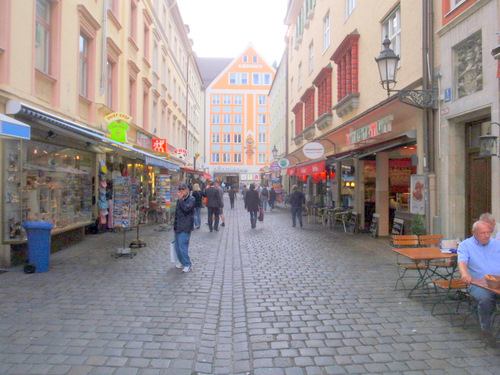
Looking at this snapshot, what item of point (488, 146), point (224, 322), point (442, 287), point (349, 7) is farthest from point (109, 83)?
point (442, 287)

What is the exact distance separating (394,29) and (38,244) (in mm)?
10595

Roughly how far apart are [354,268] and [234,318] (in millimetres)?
3534

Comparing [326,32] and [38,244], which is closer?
[38,244]

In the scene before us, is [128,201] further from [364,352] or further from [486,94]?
[486,94]

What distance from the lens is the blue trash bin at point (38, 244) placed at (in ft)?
22.7

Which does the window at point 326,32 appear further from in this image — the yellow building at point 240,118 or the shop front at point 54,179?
the yellow building at point 240,118

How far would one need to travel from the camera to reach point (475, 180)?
7.96 metres

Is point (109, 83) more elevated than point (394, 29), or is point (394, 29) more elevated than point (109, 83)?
point (394, 29)

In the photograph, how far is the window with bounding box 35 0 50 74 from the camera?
8.98 metres

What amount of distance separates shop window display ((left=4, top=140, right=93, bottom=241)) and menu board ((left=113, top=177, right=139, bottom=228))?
49.8 inches

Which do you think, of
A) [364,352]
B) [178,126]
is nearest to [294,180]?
[178,126]

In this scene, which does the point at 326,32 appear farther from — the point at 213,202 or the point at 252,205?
the point at 213,202

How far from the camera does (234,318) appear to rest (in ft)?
15.9

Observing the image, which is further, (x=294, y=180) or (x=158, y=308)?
(x=294, y=180)
